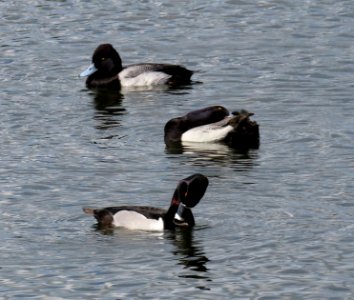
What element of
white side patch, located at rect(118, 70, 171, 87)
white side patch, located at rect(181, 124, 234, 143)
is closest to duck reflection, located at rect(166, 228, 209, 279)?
white side patch, located at rect(181, 124, 234, 143)

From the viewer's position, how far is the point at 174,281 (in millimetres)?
19578

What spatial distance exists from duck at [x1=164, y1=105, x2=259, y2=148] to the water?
0.32m

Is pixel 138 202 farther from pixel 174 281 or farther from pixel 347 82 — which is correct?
pixel 347 82

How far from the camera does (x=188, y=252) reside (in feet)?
68.5

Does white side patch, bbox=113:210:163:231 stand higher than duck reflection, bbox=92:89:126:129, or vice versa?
white side patch, bbox=113:210:163:231

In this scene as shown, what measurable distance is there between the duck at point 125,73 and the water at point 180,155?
0.40 m

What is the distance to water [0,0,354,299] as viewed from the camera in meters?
19.9

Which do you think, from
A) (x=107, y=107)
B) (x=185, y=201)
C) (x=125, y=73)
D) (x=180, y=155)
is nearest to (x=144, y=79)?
(x=125, y=73)

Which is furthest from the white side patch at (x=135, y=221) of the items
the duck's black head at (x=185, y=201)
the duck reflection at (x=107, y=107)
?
the duck reflection at (x=107, y=107)

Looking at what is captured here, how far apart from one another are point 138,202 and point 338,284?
4.41 m

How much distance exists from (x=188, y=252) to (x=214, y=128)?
6608 mm

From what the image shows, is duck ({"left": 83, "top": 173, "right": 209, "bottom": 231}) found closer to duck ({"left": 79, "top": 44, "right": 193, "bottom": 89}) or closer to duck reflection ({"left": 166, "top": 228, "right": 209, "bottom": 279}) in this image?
duck reflection ({"left": 166, "top": 228, "right": 209, "bottom": 279})

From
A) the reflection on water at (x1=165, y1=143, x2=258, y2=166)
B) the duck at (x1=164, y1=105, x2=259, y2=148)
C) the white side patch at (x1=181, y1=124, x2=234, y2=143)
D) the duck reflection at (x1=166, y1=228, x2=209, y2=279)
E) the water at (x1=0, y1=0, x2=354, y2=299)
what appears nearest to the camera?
the water at (x1=0, y1=0, x2=354, y2=299)

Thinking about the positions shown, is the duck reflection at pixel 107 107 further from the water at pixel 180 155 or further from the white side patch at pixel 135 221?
the white side patch at pixel 135 221
